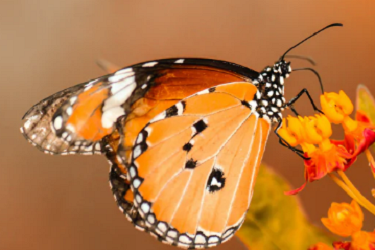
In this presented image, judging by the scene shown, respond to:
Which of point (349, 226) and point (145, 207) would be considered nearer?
point (349, 226)

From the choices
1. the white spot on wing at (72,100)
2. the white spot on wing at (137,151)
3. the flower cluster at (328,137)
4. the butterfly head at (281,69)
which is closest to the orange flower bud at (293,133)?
the flower cluster at (328,137)

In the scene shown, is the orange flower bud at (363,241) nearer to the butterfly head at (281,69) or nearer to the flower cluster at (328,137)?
the flower cluster at (328,137)

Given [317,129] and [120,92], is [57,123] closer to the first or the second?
[120,92]

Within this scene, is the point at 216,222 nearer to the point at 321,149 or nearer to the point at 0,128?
the point at 321,149

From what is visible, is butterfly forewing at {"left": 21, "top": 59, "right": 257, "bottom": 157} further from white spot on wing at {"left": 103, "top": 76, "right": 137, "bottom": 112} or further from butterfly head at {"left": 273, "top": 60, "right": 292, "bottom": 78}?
butterfly head at {"left": 273, "top": 60, "right": 292, "bottom": 78}

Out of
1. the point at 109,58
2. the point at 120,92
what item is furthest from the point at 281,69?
the point at 109,58

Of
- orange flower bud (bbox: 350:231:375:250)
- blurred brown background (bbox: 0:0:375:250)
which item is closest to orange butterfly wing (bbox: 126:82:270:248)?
orange flower bud (bbox: 350:231:375:250)
